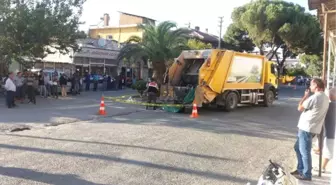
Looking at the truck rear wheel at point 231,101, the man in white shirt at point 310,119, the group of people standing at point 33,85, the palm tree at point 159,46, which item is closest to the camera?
the man in white shirt at point 310,119

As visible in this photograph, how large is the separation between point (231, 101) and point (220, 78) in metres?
1.44

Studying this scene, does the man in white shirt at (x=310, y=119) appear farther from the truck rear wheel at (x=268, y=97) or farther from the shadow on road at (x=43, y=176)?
the truck rear wheel at (x=268, y=97)

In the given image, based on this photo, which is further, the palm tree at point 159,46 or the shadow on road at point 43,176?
the palm tree at point 159,46

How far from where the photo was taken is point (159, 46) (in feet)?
78.8

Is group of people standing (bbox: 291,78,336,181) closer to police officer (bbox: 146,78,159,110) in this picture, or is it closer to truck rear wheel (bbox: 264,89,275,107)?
police officer (bbox: 146,78,159,110)

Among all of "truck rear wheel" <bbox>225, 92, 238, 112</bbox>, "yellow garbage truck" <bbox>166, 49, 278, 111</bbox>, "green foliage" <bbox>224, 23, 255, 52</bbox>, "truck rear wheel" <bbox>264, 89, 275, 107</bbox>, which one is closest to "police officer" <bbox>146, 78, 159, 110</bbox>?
"yellow garbage truck" <bbox>166, 49, 278, 111</bbox>

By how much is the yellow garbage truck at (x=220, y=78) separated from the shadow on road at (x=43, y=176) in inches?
399

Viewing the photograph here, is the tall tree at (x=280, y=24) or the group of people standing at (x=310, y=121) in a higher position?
the tall tree at (x=280, y=24)

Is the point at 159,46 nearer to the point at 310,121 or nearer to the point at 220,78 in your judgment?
the point at 220,78

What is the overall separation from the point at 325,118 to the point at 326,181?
109 centimetres

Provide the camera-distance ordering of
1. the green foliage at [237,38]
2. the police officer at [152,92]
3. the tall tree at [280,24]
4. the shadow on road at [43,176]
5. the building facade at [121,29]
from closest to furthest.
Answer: the shadow on road at [43,176] < the police officer at [152,92] < the tall tree at [280,24] < the green foliage at [237,38] < the building facade at [121,29]

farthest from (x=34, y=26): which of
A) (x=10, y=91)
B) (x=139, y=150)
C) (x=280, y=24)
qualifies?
(x=280, y=24)

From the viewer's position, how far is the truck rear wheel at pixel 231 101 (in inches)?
667

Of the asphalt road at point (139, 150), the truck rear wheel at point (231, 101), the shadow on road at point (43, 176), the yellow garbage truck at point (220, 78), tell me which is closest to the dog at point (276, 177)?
the asphalt road at point (139, 150)
